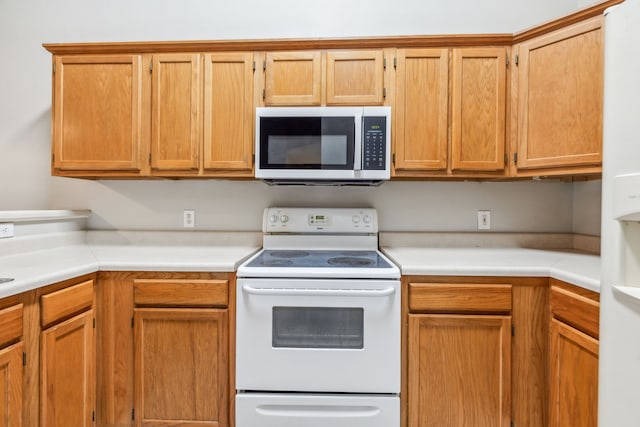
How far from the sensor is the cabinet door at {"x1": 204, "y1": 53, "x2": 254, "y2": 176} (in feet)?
6.07

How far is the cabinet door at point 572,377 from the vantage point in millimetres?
1217

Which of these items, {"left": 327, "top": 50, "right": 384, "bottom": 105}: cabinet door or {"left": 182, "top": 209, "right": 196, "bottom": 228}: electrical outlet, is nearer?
{"left": 327, "top": 50, "right": 384, "bottom": 105}: cabinet door

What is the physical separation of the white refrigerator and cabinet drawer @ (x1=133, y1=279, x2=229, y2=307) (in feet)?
4.48

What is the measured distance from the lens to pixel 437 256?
1.79 metres

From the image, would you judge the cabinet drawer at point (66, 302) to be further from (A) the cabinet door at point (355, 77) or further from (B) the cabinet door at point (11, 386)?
(A) the cabinet door at point (355, 77)

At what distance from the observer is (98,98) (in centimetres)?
186

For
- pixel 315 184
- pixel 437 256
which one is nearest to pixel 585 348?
pixel 437 256

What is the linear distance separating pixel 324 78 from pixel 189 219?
1222 millimetres

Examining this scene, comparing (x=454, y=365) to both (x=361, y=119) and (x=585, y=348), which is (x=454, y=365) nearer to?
(x=585, y=348)

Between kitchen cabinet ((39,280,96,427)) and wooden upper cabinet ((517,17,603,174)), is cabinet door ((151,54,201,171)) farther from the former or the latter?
wooden upper cabinet ((517,17,603,174))

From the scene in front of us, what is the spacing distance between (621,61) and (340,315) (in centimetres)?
126

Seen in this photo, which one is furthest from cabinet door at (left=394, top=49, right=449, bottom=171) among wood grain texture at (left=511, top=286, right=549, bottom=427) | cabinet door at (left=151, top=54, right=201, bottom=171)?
cabinet door at (left=151, top=54, right=201, bottom=171)

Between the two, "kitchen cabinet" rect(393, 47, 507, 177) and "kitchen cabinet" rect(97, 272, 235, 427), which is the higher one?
"kitchen cabinet" rect(393, 47, 507, 177)

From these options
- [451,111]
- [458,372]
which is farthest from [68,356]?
[451,111]
